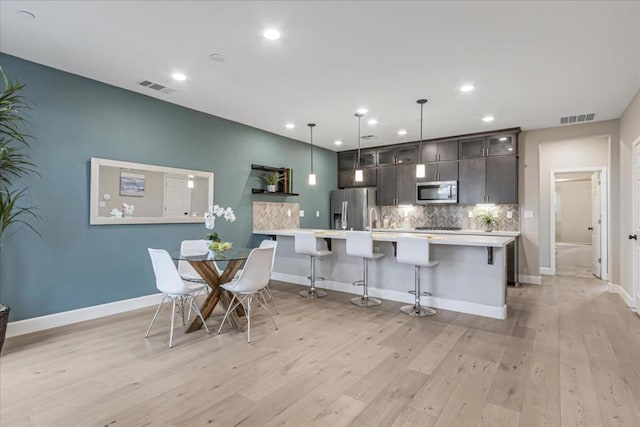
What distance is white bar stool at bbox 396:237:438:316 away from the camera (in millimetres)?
3650

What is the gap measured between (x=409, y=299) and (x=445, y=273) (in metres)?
0.61

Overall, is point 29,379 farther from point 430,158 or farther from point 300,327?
point 430,158

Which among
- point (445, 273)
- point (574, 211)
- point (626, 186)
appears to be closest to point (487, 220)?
point (626, 186)

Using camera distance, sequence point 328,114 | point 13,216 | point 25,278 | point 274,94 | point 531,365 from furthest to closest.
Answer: point 328,114 → point 274,94 → point 25,278 → point 13,216 → point 531,365

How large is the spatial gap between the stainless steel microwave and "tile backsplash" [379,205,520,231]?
43 cm

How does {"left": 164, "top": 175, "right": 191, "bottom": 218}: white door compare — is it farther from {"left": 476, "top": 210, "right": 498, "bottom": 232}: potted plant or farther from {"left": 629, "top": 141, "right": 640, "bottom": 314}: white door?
{"left": 629, "top": 141, "right": 640, "bottom": 314}: white door

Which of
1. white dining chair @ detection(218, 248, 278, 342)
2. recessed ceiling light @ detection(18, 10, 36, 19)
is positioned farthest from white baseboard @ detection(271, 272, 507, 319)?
recessed ceiling light @ detection(18, 10, 36, 19)

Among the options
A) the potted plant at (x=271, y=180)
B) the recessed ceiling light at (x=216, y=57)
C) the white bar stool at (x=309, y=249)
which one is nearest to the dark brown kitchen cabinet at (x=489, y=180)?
the white bar stool at (x=309, y=249)

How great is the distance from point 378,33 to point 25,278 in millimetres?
4059

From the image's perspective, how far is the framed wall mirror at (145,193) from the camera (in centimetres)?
377

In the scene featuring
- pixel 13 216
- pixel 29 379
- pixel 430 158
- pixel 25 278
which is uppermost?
pixel 430 158

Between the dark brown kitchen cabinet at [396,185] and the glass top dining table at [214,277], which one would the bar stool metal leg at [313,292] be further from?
the dark brown kitchen cabinet at [396,185]

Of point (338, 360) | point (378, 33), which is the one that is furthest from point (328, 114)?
point (338, 360)

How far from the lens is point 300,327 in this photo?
344cm
